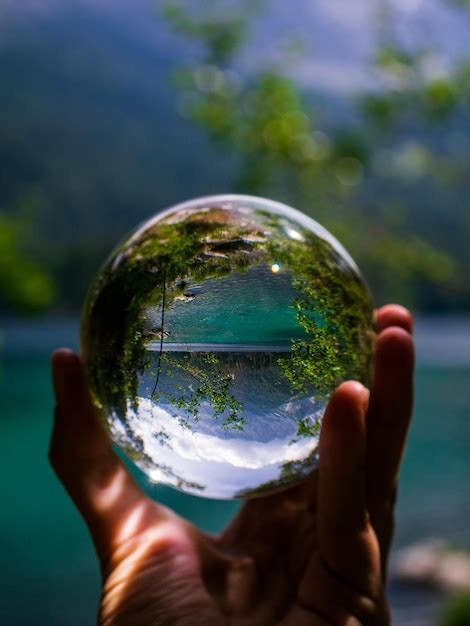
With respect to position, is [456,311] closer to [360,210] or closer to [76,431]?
[360,210]

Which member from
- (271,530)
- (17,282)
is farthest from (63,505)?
(271,530)

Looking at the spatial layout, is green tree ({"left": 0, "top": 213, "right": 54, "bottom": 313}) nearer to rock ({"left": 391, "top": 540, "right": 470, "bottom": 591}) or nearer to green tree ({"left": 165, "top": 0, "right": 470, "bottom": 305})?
green tree ({"left": 165, "top": 0, "right": 470, "bottom": 305})

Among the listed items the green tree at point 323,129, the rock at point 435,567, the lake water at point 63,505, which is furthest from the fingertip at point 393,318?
the rock at point 435,567

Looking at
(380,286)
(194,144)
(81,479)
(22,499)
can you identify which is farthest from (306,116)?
(194,144)

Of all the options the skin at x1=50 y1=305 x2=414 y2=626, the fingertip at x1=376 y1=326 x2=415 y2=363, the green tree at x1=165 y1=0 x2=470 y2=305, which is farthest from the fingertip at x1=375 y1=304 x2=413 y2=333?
the green tree at x1=165 y1=0 x2=470 y2=305

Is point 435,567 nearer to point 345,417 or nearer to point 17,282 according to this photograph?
point 17,282

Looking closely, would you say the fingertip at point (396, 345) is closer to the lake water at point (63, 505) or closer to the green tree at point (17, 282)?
the lake water at point (63, 505)
